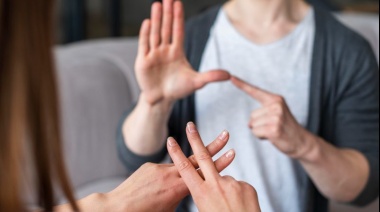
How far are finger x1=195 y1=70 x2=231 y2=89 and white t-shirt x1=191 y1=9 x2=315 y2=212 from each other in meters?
0.05

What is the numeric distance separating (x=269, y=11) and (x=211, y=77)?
0.46ft

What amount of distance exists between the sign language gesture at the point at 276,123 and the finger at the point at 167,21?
0.26 ft

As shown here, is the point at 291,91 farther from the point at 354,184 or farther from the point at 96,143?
the point at 96,143

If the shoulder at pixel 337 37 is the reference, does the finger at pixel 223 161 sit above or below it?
below

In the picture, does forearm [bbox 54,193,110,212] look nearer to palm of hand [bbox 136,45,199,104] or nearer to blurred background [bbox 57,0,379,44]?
palm of hand [bbox 136,45,199,104]

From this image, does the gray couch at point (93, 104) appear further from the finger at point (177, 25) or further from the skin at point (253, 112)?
the finger at point (177, 25)

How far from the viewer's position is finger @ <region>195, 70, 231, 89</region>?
2.22ft

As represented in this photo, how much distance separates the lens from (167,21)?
674 mm

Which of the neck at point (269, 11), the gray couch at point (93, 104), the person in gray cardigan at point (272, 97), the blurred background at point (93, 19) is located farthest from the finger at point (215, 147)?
the blurred background at point (93, 19)

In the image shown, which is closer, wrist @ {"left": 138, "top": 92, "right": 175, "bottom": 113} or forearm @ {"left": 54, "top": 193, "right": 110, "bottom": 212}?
forearm @ {"left": 54, "top": 193, "right": 110, "bottom": 212}

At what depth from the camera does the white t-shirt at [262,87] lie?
0.70 meters

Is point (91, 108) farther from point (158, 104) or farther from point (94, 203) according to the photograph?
point (94, 203)

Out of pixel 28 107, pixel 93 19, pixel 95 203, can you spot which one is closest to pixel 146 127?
pixel 95 203

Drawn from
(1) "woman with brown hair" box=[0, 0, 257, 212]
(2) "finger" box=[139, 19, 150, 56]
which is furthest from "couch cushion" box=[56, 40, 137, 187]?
(1) "woman with brown hair" box=[0, 0, 257, 212]
